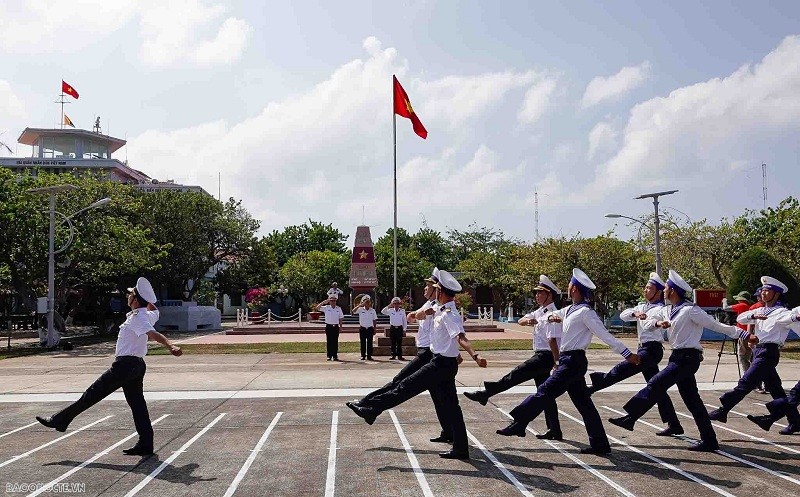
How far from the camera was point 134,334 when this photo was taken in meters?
8.11

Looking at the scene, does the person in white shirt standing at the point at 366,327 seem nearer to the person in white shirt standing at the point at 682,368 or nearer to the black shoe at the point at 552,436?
the black shoe at the point at 552,436

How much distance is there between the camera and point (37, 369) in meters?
19.8

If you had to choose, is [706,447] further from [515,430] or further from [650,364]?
[515,430]

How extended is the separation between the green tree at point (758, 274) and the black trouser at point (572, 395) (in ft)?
71.5

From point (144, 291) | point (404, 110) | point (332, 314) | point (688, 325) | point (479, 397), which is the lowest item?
point (479, 397)

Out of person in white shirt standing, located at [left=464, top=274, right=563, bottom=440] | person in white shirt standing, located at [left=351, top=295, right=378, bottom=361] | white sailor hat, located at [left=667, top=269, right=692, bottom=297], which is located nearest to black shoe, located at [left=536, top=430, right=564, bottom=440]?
person in white shirt standing, located at [left=464, top=274, right=563, bottom=440]

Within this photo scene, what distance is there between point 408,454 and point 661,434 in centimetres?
327

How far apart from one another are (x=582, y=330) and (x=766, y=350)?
290 cm

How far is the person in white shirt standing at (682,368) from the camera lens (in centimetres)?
827

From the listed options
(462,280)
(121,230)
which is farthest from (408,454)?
(462,280)

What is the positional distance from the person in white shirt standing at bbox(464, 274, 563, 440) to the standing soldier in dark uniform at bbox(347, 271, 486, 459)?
103 cm

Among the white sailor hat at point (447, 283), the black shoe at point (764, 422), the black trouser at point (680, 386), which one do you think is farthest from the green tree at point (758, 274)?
the white sailor hat at point (447, 283)

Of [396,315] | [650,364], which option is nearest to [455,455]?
[650,364]

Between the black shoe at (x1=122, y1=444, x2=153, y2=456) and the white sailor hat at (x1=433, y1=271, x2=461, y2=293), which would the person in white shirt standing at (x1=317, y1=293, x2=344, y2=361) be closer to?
the black shoe at (x1=122, y1=444, x2=153, y2=456)
